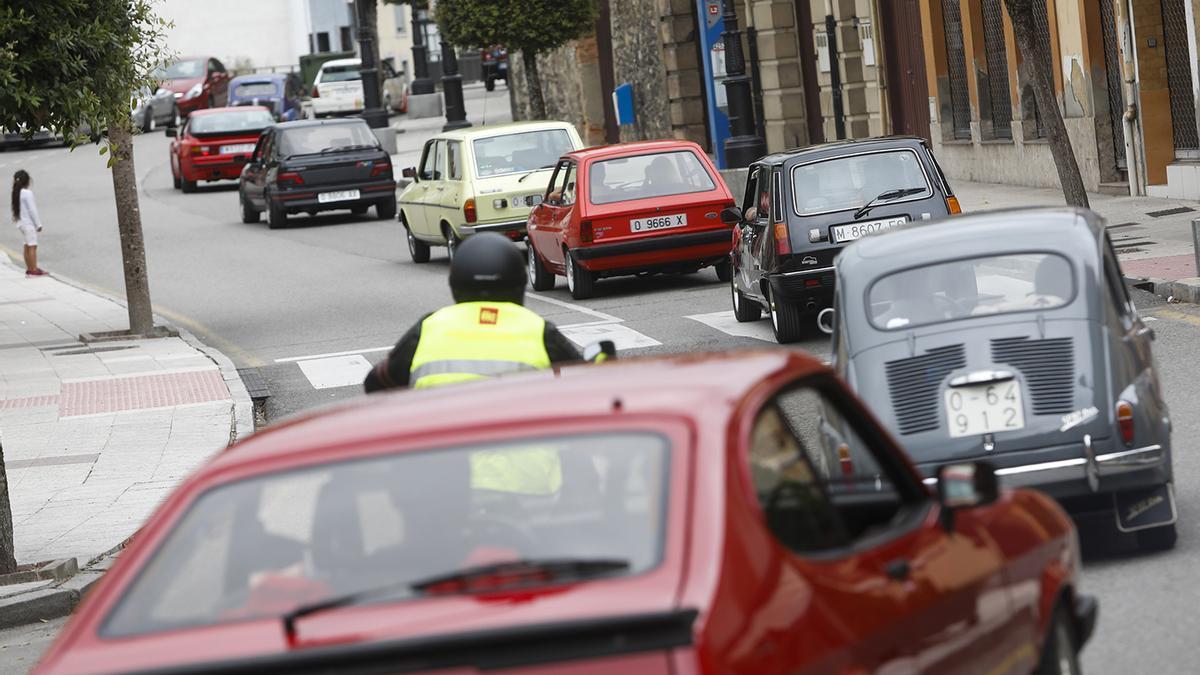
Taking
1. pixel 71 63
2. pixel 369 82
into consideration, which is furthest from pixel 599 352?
pixel 369 82

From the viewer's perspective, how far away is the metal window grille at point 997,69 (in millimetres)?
28453

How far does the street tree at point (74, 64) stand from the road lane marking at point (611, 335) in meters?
4.55

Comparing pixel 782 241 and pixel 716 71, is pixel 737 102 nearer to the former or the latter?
pixel 716 71

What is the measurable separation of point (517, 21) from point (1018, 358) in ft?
102

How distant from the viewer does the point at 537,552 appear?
12.7ft

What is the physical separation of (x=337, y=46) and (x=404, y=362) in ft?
299

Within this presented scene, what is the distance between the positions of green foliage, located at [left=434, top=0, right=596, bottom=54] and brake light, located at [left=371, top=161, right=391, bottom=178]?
264 inches

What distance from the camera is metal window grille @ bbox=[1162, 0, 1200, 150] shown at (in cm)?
2261

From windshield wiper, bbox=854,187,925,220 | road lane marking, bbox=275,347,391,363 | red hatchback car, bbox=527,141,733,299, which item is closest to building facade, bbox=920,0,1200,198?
red hatchback car, bbox=527,141,733,299

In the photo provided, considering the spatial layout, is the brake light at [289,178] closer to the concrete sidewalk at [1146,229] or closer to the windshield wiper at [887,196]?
the concrete sidewalk at [1146,229]

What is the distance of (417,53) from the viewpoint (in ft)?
195

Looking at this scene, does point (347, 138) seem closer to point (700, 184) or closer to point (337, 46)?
point (700, 184)

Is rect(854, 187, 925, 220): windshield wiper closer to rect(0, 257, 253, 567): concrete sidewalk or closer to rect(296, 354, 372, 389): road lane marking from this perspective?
rect(296, 354, 372, 389): road lane marking

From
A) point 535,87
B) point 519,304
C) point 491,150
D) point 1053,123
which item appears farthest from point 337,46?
point 519,304
